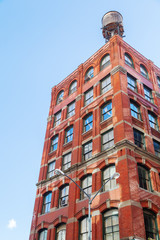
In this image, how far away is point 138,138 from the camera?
22359 mm

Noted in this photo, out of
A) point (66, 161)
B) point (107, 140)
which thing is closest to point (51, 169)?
point (66, 161)

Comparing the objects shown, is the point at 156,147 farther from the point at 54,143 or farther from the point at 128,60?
the point at 54,143

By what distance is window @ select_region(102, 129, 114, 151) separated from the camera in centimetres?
2230

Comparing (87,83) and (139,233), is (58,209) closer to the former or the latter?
(139,233)

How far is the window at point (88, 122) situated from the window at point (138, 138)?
5.34 metres

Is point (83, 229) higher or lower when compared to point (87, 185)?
lower

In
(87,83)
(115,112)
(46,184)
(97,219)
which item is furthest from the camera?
(87,83)

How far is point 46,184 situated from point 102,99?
11.2m

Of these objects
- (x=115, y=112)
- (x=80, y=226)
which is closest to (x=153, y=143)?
(x=115, y=112)

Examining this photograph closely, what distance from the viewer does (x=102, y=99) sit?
26.0m

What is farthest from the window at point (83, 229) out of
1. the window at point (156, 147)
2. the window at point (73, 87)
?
the window at point (73, 87)

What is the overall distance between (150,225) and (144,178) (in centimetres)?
373

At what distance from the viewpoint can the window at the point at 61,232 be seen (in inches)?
851

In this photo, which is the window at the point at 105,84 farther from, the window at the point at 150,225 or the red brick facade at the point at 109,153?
the window at the point at 150,225
